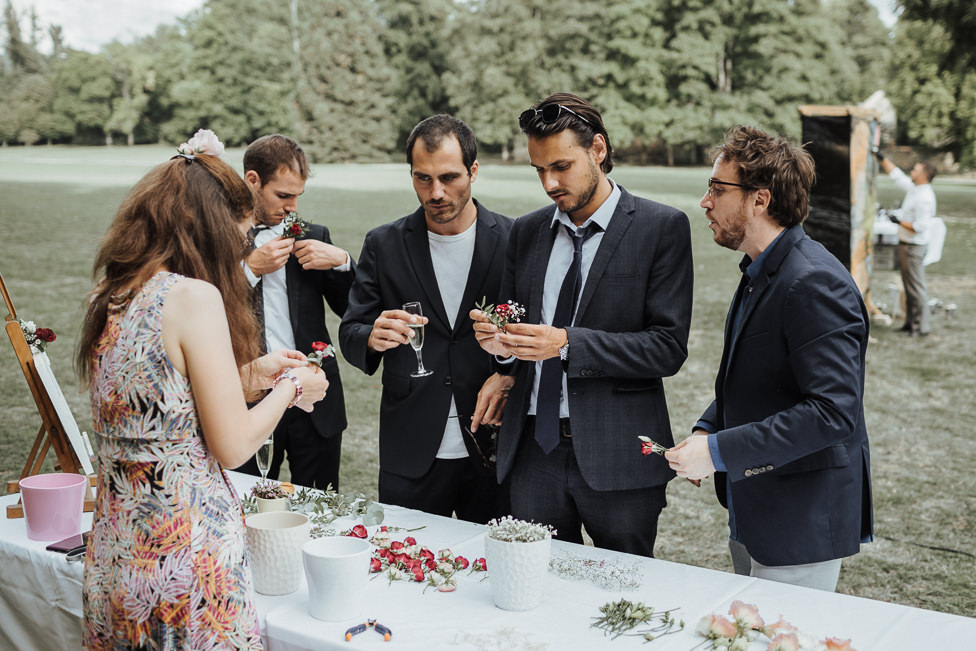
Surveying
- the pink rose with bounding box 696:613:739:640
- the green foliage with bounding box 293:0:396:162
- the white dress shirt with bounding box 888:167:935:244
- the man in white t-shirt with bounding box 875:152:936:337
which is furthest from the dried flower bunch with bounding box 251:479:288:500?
the green foliage with bounding box 293:0:396:162

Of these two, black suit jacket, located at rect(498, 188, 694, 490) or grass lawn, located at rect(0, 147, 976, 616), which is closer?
black suit jacket, located at rect(498, 188, 694, 490)

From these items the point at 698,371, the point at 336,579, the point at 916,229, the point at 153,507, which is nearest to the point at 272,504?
the point at 336,579

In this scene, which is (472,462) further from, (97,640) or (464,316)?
(97,640)

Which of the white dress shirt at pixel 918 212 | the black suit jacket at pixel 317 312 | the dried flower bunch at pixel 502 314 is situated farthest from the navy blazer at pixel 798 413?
the white dress shirt at pixel 918 212

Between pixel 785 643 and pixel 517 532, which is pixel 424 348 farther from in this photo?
pixel 785 643

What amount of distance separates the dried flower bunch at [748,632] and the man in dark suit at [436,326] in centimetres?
130

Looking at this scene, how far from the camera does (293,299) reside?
3.59 m

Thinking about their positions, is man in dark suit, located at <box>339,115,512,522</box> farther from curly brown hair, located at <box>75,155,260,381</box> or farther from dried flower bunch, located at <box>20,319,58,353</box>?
curly brown hair, located at <box>75,155,260,381</box>

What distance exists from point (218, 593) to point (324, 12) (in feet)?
87.6

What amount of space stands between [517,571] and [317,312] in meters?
2.03

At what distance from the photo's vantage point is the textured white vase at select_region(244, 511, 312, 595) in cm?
205

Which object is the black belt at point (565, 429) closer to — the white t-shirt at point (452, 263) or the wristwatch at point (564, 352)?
the wristwatch at point (564, 352)

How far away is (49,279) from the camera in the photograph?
15.1 meters

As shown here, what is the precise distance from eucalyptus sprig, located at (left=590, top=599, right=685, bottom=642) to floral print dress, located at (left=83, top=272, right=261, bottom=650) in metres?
0.83
